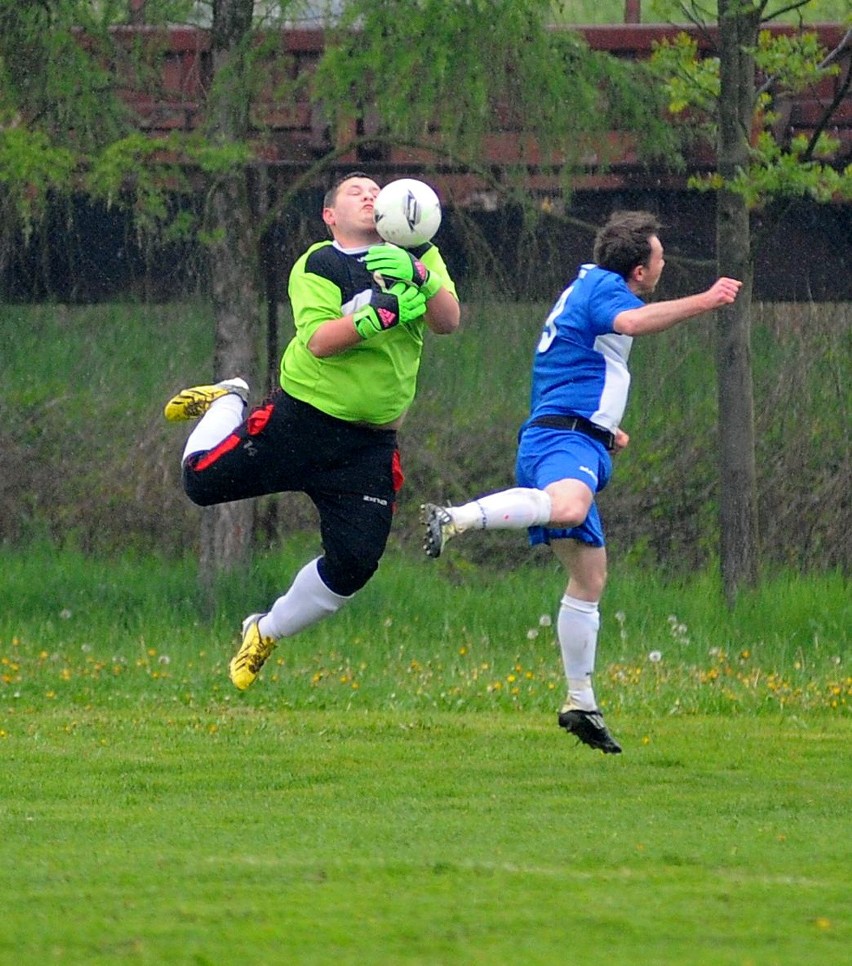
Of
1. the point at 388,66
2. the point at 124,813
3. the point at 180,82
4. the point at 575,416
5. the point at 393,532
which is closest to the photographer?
the point at 124,813

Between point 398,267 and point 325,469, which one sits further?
point 325,469

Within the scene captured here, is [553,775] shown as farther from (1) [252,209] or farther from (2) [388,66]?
(1) [252,209]

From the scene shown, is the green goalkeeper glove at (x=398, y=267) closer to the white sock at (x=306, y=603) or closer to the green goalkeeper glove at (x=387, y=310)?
the green goalkeeper glove at (x=387, y=310)

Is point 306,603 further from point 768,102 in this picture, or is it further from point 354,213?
point 768,102

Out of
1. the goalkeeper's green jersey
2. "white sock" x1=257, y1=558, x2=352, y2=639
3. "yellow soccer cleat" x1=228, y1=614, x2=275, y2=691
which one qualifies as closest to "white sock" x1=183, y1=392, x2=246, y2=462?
the goalkeeper's green jersey

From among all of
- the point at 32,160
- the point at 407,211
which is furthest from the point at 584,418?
the point at 32,160

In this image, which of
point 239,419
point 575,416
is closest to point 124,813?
point 239,419

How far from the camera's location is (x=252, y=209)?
13.4 m

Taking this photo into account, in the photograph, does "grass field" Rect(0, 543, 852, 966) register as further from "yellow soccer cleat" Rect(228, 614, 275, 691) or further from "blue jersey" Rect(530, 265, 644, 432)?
"blue jersey" Rect(530, 265, 644, 432)

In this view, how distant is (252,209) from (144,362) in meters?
2.18

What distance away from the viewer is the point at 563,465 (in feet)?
22.7

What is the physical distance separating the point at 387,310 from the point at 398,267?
0.62ft

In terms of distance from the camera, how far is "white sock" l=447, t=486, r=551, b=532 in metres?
6.50

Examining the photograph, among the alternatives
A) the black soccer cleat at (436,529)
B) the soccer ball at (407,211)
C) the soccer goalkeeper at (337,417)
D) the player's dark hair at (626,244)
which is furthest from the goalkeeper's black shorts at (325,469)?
the player's dark hair at (626,244)
